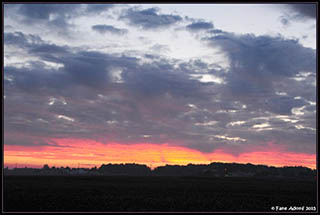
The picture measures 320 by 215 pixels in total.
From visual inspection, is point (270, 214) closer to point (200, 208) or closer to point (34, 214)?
point (200, 208)

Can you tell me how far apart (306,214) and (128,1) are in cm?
2889

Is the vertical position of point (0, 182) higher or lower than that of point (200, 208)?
higher

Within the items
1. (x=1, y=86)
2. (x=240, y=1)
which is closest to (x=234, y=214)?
(x=240, y=1)

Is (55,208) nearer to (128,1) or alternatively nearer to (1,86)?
(1,86)

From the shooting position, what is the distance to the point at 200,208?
1773 inches

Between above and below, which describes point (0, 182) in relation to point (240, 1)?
below

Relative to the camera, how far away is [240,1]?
97.2 ft

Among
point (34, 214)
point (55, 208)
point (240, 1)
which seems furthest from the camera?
point (55, 208)

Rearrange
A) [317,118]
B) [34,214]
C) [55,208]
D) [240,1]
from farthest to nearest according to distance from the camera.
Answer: [55,208] → [34,214] → [317,118] → [240,1]

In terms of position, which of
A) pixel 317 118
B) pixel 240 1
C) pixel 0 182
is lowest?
pixel 0 182

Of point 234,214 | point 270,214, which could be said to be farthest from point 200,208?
point 270,214

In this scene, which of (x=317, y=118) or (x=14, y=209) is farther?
(x=14, y=209)

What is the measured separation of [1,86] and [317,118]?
31929 millimetres

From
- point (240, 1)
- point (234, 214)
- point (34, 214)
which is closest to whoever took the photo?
point (240, 1)
